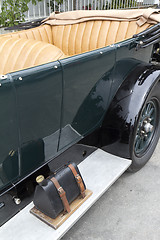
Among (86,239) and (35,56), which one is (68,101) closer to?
(35,56)

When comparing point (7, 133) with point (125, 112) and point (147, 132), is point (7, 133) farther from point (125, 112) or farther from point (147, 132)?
point (147, 132)

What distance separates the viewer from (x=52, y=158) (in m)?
1.48

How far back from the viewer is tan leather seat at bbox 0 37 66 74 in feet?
4.79

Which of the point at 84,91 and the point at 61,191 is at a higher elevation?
the point at 84,91

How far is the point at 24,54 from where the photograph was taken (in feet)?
5.12

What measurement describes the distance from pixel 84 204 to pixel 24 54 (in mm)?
1002

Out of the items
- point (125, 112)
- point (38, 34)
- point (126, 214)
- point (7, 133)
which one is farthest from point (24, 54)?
point (126, 214)

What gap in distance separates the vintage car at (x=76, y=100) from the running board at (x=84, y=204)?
0.05 metres

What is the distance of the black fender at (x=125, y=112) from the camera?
1733 mm

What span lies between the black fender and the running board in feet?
0.29

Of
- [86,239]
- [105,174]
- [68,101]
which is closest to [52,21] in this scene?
[68,101]

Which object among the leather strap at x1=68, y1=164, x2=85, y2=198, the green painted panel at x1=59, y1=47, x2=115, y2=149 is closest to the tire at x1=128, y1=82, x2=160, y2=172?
the green painted panel at x1=59, y1=47, x2=115, y2=149

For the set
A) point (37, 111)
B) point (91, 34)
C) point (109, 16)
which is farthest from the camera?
point (91, 34)

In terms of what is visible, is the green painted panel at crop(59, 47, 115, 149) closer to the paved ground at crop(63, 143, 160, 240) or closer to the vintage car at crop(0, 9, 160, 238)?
the vintage car at crop(0, 9, 160, 238)
